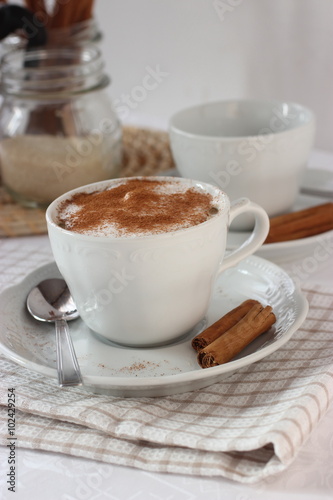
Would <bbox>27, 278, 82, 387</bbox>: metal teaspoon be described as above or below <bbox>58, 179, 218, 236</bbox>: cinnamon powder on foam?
below

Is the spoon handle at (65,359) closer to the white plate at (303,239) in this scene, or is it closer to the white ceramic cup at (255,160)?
the white plate at (303,239)

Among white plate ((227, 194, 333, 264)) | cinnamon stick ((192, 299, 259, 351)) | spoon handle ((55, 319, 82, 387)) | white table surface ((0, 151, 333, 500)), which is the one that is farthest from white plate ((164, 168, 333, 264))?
white table surface ((0, 151, 333, 500))

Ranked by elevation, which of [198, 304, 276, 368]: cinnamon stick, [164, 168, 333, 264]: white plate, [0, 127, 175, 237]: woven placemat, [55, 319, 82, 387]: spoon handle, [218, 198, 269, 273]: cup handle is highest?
[218, 198, 269, 273]: cup handle

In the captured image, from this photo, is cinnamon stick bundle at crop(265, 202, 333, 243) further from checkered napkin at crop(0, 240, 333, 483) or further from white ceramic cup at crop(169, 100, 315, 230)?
checkered napkin at crop(0, 240, 333, 483)

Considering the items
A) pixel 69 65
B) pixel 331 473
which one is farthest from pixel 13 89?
pixel 331 473

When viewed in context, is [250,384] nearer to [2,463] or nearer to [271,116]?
[2,463]

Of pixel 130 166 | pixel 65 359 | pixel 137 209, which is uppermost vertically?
pixel 137 209

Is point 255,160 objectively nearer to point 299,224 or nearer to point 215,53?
point 299,224

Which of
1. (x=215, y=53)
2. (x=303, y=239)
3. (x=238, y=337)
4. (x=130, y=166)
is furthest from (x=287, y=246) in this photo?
(x=215, y=53)
